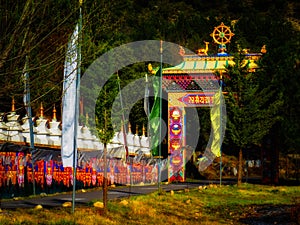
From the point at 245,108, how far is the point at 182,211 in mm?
15210

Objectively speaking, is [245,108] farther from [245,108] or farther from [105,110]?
[105,110]

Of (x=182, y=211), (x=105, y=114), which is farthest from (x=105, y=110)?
(x=182, y=211)

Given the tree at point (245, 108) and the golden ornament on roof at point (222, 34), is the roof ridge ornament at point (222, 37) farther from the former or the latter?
the tree at point (245, 108)

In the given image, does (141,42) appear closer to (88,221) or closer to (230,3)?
(88,221)

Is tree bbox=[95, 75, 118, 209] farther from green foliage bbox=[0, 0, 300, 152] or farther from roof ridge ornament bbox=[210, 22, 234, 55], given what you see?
roof ridge ornament bbox=[210, 22, 234, 55]

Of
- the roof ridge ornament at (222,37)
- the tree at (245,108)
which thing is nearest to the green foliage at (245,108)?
the tree at (245,108)

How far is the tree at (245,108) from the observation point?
36375mm

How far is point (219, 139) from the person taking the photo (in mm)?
38156

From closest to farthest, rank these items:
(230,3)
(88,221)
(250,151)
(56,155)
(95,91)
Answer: (88,221)
(95,91)
(56,155)
(250,151)
(230,3)

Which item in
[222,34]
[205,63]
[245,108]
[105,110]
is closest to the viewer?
[105,110]

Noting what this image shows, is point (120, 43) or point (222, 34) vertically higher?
point (120, 43)

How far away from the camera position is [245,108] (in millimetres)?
36375

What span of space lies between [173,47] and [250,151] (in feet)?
48.7

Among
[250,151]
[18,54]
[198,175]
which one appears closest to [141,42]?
[250,151]
